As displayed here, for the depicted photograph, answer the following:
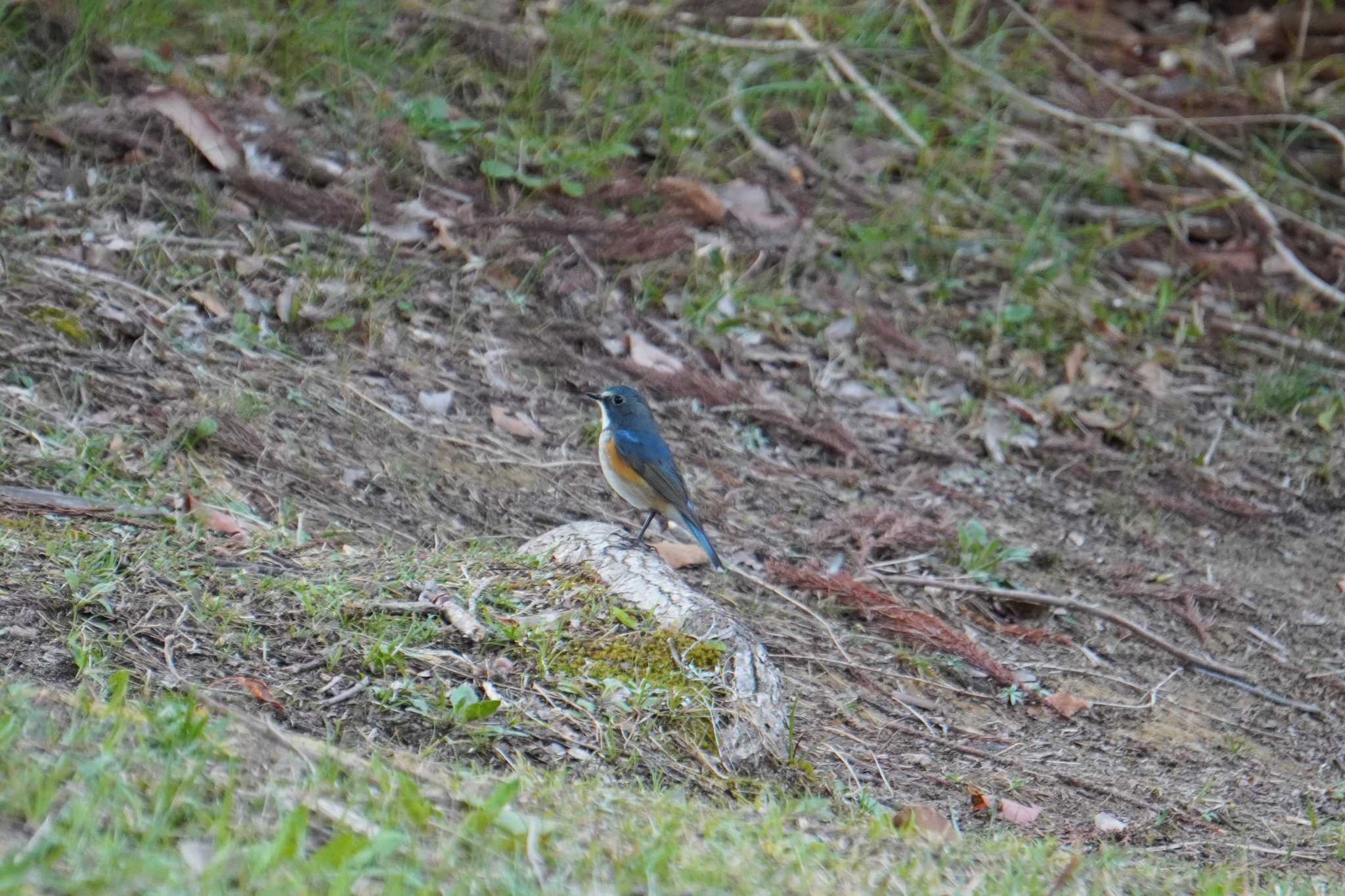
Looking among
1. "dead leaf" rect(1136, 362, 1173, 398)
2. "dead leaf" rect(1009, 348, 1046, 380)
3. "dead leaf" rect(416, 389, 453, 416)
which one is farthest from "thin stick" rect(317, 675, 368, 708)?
"dead leaf" rect(1136, 362, 1173, 398)

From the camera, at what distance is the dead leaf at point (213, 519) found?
186 inches

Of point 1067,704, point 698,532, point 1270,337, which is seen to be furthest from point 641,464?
point 1270,337

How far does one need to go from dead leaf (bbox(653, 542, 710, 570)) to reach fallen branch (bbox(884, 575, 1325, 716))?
77 centimetres

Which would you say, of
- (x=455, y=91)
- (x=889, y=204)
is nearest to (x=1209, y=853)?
(x=889, y=204)

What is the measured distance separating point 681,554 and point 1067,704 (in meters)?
1.60

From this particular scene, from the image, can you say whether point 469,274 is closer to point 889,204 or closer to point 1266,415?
point 889,204

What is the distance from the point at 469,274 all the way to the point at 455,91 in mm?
1733

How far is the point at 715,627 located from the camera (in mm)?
4109

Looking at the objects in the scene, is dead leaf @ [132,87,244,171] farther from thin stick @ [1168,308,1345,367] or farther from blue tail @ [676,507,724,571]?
thin stick @ [1168,308,1345,367]

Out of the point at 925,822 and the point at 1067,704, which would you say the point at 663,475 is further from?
the point at 925,822

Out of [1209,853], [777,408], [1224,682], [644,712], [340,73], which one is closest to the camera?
[644,712]

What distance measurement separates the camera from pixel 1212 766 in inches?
197

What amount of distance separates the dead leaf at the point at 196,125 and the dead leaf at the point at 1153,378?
5013mm

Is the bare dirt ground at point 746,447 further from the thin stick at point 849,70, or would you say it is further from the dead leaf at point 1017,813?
the thin stick at point 849,70
